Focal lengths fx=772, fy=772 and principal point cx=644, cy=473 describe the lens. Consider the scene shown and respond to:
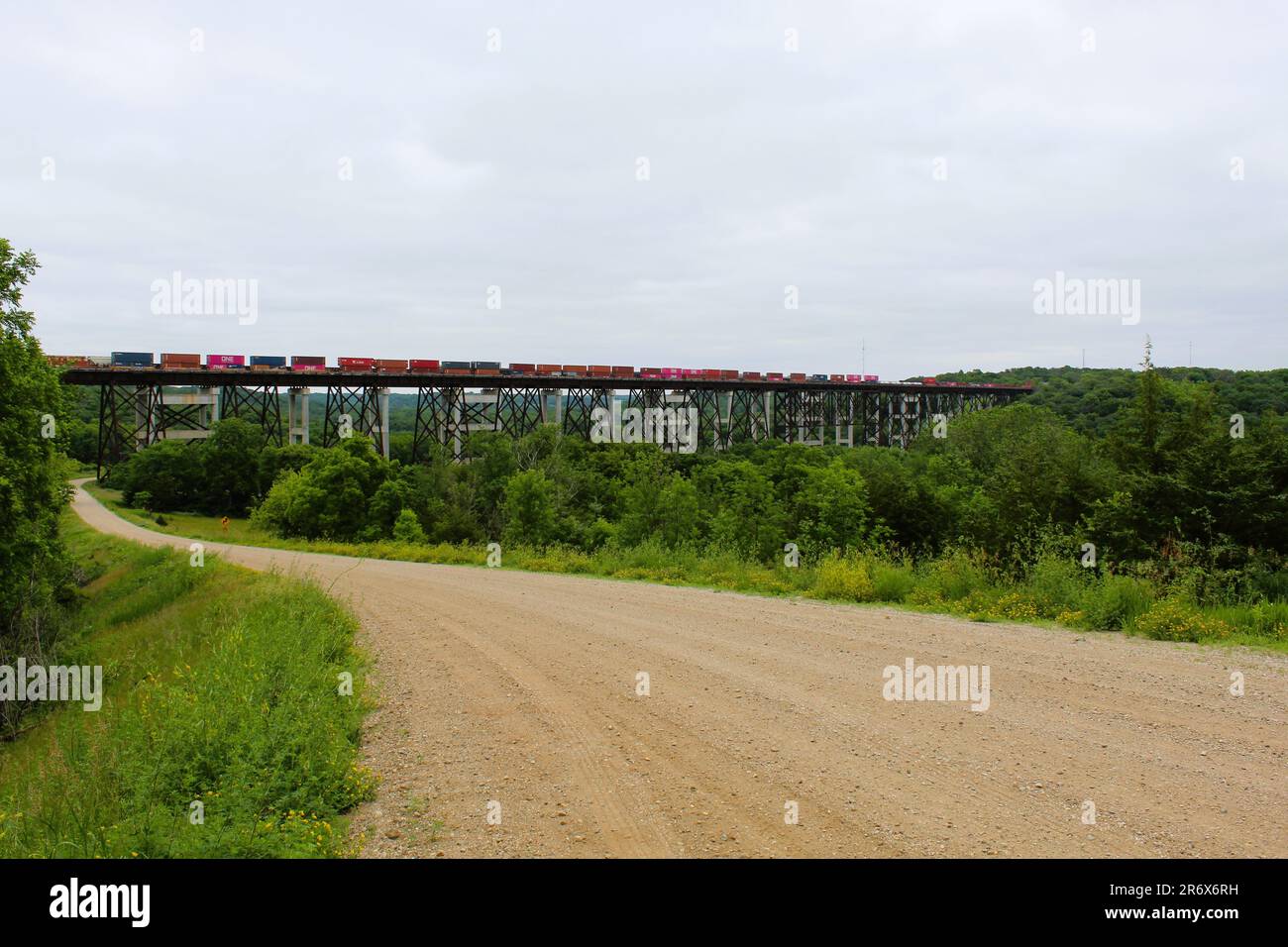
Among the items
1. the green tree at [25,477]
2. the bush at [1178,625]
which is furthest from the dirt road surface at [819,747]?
the green tree at [25,477]

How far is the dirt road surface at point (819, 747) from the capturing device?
4.52 metres

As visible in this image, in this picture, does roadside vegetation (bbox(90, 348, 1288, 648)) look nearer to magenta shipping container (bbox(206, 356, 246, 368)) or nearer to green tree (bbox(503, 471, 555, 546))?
green tree (bbox(503, 471, 555, 546))

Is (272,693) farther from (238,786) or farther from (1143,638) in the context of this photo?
(1143,638)

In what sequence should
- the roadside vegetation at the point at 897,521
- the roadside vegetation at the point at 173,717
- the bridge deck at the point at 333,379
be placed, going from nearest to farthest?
the roadside vegetation at the point at 173,717
the roadside vegetation at the point at 897,521
the bridge deck at the point at 333,379

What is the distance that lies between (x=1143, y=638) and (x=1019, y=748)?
4351 mm

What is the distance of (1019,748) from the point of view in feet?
18.8

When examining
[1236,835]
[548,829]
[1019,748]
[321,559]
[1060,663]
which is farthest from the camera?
[321,559]

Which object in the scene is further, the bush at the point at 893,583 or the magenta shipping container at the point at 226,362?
the magenta shipping container at the point at 226,362

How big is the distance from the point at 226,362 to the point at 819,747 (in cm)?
5669

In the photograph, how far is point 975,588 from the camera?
1142 cm

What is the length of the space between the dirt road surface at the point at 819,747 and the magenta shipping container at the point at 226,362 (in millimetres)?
49804

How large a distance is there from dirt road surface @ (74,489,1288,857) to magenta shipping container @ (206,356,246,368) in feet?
163

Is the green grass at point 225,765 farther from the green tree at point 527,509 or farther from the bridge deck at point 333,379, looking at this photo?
the bridge deck at point 333,379

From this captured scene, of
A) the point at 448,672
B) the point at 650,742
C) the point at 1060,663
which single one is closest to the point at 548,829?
the point at 650,742
